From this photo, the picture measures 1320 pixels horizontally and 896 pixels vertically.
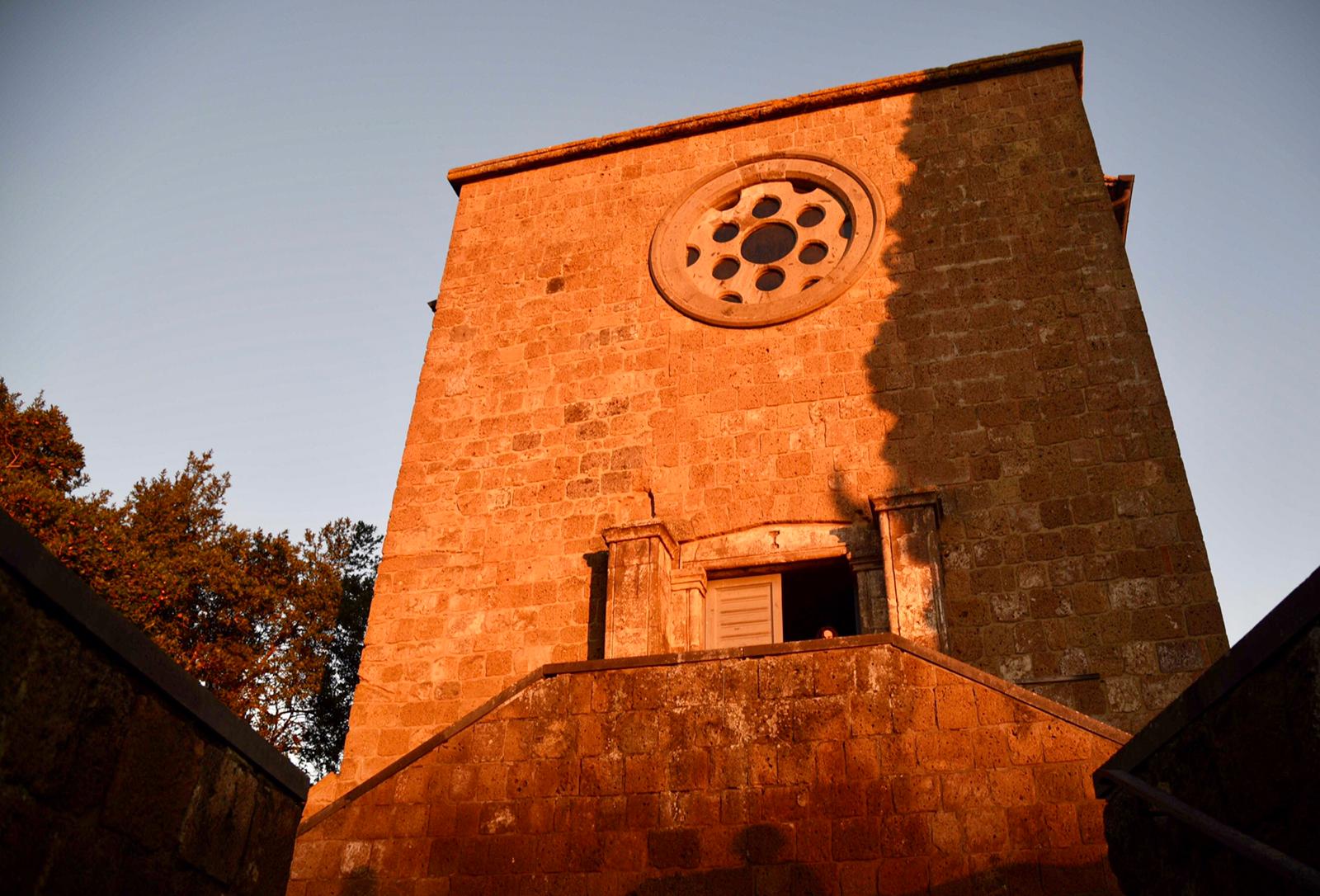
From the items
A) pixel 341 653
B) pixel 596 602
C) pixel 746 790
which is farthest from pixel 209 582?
pixel 746 790

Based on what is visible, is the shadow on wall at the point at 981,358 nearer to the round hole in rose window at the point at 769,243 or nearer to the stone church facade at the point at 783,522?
the stone church facade at the point at 783,522

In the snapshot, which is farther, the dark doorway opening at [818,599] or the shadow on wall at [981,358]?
the dark doorway opening at [818,599]

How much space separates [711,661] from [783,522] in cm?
309

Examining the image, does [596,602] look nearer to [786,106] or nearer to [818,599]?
[818,599]

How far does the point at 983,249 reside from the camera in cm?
935

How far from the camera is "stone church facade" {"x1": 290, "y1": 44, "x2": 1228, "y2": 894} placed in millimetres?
4973

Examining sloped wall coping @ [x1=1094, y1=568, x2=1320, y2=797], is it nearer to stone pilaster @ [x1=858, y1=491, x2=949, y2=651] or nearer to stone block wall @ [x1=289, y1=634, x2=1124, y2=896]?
stone block wall @ [x1=289, y1=634, x2=1124, y2=896]

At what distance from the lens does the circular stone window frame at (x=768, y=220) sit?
9.62m

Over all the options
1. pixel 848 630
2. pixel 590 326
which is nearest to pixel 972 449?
pixel 848 630

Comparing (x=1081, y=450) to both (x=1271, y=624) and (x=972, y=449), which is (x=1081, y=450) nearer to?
(x=972, y=449)

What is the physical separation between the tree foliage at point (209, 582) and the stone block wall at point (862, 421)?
808 centimetres

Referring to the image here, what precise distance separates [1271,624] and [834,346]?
652 centimetres

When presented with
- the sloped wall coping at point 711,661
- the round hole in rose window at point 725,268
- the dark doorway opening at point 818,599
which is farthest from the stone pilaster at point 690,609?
the round hole in rose window at point 725,268

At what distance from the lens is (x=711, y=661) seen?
5461 mm
